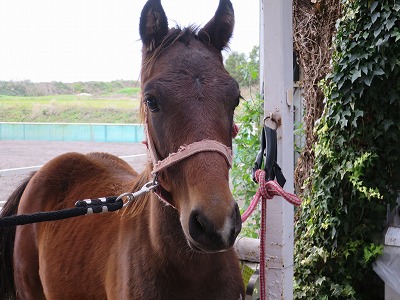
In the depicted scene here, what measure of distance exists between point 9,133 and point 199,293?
1898 centimetres

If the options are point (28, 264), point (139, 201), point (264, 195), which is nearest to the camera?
point (264, 195)

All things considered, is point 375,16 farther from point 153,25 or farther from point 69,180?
point 69,180

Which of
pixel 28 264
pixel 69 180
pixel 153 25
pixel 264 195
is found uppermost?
pixel 153 25

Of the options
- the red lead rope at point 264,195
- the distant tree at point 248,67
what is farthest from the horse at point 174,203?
the distant tree at point 248,67

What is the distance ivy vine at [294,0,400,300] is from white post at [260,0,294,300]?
161 cm

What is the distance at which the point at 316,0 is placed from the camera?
486cm

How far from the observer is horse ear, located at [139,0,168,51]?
2.01 meters

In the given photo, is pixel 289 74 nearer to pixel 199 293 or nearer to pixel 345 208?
pixel 199 293

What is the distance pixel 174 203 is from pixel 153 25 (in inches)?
30.0

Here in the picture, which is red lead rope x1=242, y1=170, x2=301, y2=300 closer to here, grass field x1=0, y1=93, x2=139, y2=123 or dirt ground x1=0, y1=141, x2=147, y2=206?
dirt ground x1=0, y1=141, x2=147, y2=206

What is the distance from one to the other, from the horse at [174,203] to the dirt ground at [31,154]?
24.9 feet

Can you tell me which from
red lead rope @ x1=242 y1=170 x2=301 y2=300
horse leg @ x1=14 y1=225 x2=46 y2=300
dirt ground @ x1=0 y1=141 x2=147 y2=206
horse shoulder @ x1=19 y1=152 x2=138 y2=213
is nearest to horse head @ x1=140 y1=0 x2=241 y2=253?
red lead rope @ x1=242 y1=170 x2=301 y2=300

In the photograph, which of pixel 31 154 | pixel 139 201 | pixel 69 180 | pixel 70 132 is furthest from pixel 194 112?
pixel 70 132

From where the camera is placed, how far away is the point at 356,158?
13.0 feet
